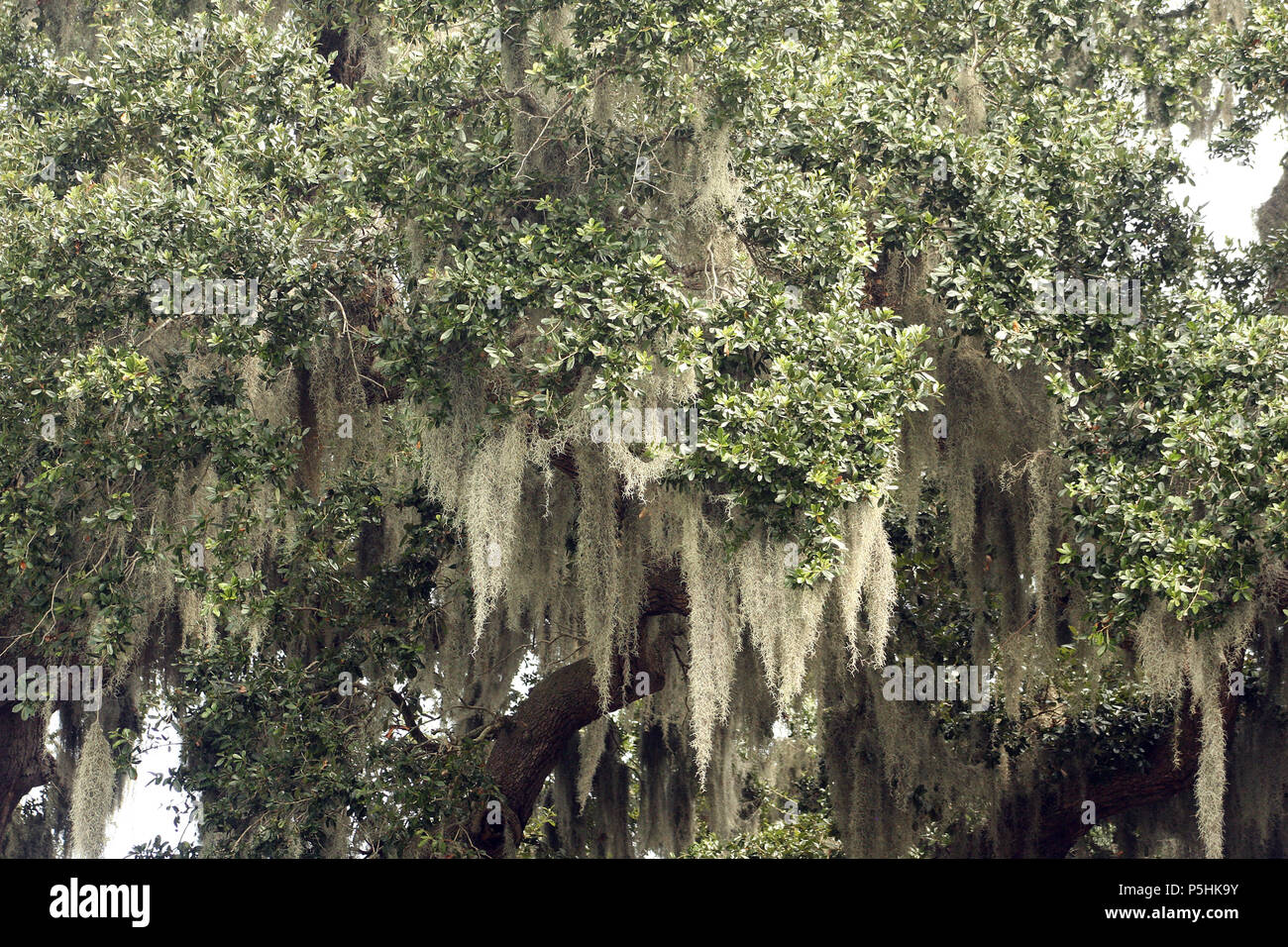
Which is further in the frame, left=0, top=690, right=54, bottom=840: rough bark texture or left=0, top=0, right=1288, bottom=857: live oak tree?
left=0, top=690, right=54, bottom=840: rough bark texture

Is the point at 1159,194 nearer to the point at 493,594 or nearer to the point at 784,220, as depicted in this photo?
the point at 784,220

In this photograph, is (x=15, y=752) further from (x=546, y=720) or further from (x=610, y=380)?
(x=610, y=380)

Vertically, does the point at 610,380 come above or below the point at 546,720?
above

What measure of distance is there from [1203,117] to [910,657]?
4.16 meters

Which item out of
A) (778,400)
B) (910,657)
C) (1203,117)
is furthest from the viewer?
(910,657)

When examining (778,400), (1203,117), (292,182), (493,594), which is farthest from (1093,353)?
(292,182)

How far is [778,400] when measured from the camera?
20.3ft

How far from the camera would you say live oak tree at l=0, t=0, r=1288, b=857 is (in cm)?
652

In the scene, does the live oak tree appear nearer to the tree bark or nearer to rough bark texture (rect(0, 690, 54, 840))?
the tree bark

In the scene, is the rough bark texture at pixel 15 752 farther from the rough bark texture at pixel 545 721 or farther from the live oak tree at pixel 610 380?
the rough bark texture at pixel 545 721

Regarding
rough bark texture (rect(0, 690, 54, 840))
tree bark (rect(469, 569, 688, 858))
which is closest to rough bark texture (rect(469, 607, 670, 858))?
tree bark (rect(469, 569, 688, 858))

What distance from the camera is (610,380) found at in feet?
21.0

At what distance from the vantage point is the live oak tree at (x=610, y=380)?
652 cm

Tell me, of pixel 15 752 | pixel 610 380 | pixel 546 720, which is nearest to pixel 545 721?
pixel 546 720
